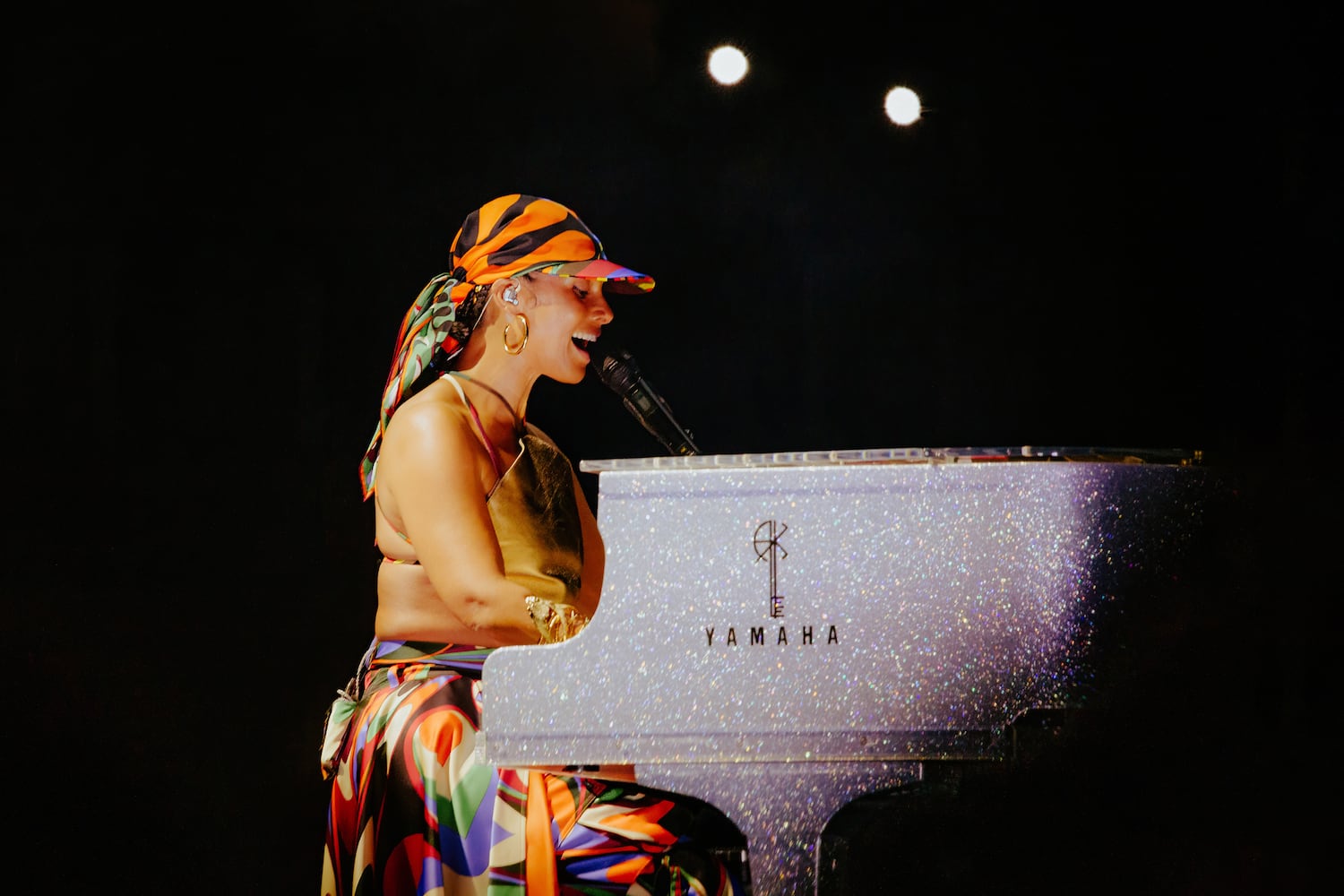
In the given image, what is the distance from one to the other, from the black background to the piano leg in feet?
3.53

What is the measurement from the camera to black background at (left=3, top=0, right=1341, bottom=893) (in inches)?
92.7

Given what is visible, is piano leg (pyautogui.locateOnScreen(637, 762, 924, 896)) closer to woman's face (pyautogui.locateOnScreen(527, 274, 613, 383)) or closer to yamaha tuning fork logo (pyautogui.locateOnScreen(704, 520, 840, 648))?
yamaha tuning fork logo (pyautogui.locateOnScreen(704, 520, 840, 648))

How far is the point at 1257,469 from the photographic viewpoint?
2.29 metres

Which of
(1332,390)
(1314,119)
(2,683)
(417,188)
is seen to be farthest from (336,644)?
(1314,119)

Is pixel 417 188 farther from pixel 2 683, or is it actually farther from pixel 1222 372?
pixel 1222 372

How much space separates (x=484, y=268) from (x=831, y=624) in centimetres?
102

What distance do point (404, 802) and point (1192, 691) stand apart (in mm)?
1086

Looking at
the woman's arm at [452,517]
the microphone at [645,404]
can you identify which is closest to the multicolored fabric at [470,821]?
the woman's arm at [452,517]

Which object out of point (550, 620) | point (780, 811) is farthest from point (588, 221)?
point (780, 811)

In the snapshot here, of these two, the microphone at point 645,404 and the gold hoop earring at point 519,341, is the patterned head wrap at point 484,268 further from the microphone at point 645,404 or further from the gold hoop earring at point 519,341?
the microphone at point 645,404

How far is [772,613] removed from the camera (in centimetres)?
140

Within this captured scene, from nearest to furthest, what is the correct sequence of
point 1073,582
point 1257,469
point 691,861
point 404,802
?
point 1073,582 → point 691,861 → point 404,802 → point 1257,469

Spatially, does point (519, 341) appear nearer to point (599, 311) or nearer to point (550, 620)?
point (599, 311)

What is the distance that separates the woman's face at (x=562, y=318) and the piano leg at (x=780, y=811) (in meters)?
0.91
